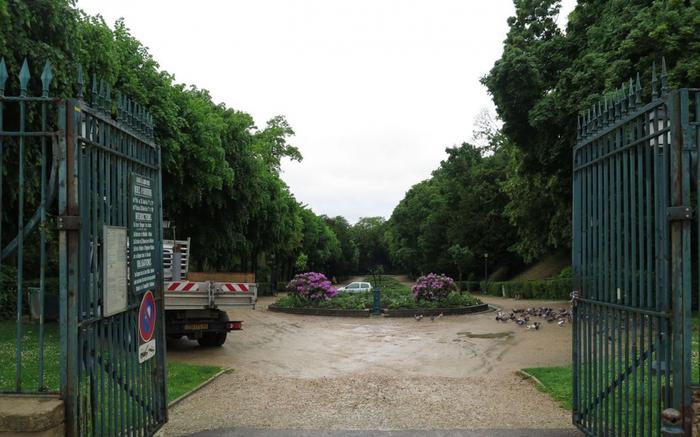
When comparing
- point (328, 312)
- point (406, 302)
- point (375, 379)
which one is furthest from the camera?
point (406, 302)

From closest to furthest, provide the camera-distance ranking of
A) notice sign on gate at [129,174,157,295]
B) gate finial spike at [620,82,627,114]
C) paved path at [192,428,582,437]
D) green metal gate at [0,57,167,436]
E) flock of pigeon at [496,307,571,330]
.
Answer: green metal gate at [0,57,167,436] → gate finial spike at [620,82,627,114] → notice sign on gate at [129,174,157,295] → paved path at [192,428,582,437] → flock of pigeon at [496,307,571,330]

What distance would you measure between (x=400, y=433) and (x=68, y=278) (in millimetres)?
3899

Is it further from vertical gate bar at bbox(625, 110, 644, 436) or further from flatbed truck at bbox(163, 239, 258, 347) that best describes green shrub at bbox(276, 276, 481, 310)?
vertical gate bar at bbox(625, 110, 644, 436)

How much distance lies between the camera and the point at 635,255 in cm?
482

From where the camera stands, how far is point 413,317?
24156 mm

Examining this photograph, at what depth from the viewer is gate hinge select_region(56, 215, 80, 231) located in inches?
164

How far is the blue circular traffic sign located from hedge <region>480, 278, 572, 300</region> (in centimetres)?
3516

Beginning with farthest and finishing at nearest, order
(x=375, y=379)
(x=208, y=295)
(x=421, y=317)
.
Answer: (x=421, y=317), (x=208, y=295), (x=375, y=379)

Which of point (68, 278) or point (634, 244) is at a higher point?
point (634, 244)

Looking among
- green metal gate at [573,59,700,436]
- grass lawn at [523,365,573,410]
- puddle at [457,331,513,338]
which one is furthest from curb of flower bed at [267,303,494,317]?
green metal gate at [573,59,700,436]

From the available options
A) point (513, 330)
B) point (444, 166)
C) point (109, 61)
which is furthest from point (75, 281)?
point (444, 166)

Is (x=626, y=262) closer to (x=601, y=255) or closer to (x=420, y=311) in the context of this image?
(x=601, y=255)

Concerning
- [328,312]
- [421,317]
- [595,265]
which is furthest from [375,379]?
[328,312]

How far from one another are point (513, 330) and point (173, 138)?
12457 mm
